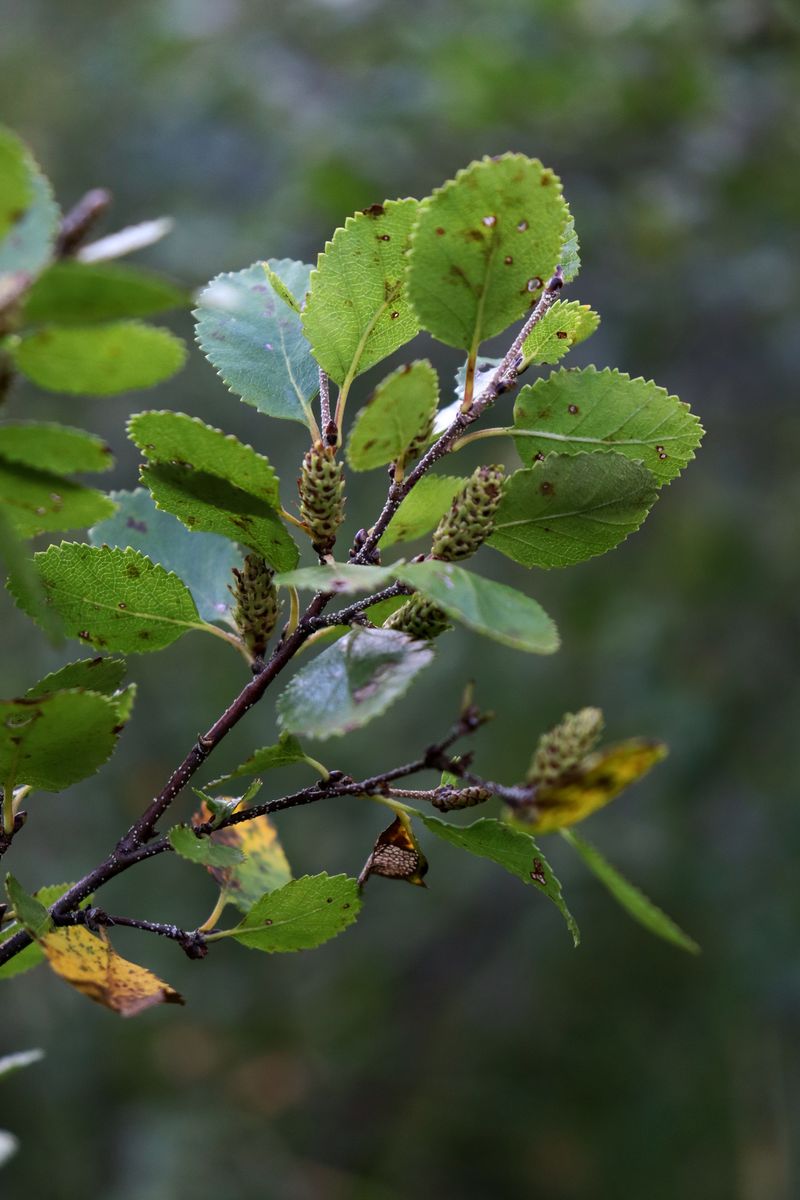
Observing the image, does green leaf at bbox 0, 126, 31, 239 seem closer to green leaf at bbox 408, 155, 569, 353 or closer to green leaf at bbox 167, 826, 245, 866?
green leaf at bbox 408, 155, 569, 353

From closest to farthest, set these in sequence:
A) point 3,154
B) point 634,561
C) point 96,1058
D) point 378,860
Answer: point 3,154 < point 378,860 < point 634,561 < point 96,1058

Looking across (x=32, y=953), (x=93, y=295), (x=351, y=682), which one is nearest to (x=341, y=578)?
(x=351, y=682)

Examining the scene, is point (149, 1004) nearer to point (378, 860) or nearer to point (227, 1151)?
point (378, 860)

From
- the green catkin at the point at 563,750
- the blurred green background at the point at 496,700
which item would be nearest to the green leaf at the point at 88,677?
the green catkin at the point at 563,750

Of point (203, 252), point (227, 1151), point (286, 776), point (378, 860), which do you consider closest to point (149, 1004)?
point (378, 860)

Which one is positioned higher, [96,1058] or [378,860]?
[378,860]

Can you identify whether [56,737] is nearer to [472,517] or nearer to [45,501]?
[45,501]

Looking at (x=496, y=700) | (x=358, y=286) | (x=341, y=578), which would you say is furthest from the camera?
(x=496, y=700)
